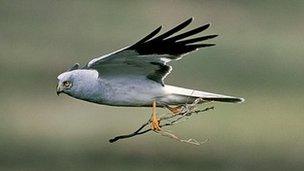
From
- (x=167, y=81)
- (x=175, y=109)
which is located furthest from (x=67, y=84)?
(x=167, y=81)

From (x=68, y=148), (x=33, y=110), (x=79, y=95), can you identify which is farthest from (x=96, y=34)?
(x=79, y=95)

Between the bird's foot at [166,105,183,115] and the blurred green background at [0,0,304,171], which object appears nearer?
the bird's foot at [166,105,183,115]

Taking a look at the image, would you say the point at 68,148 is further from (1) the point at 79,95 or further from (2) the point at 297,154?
(1) the point at 79,95

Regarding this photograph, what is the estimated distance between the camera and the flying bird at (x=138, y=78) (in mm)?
7234

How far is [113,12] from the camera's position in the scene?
26.1 meters

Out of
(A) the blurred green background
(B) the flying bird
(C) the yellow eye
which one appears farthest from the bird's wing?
(A) the blurred green background

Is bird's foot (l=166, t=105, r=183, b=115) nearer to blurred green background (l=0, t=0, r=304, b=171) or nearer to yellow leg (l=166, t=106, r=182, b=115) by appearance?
yellow leg (l=166, t=106, r=182, b=115)

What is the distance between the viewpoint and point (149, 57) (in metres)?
7.42

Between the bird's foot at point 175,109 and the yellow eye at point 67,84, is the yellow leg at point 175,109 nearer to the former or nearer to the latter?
the bird's foot at point 175,109

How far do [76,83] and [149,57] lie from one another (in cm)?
34

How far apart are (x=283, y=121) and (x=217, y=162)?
2029 mm

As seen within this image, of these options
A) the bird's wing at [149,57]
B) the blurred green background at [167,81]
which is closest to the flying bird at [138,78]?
the bird's wing at [149,57]

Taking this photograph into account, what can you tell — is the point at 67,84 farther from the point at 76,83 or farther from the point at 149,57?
the point at 149,57

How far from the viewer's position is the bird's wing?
737cm
